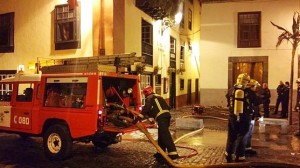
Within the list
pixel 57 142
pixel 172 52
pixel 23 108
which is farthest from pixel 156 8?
pixel 57 142

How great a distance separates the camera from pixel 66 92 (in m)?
8.51

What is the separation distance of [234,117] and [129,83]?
9.84 feet

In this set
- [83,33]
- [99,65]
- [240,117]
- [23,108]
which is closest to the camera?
[240,117]

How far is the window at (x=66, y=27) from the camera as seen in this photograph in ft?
50.3

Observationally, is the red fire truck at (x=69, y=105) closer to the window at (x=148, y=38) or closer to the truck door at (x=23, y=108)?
the truck door at (x=23, y=108)

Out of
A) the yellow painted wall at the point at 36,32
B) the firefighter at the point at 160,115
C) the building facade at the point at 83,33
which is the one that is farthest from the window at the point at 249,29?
the firefighter at the point at 160,115

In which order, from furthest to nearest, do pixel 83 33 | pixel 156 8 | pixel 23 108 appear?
pixel 156 8
pixel 83 33
pixel 23 108

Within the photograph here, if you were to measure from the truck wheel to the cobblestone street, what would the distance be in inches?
7.2

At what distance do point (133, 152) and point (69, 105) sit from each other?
2158mm

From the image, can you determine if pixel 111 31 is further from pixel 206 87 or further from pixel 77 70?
pixel 206 87

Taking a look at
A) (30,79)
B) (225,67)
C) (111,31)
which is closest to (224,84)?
(225,67)

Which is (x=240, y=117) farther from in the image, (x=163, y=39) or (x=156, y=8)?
(x=163, y=39)

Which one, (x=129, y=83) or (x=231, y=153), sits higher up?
(x=129, y=83)

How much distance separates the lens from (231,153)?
26.0 feet
